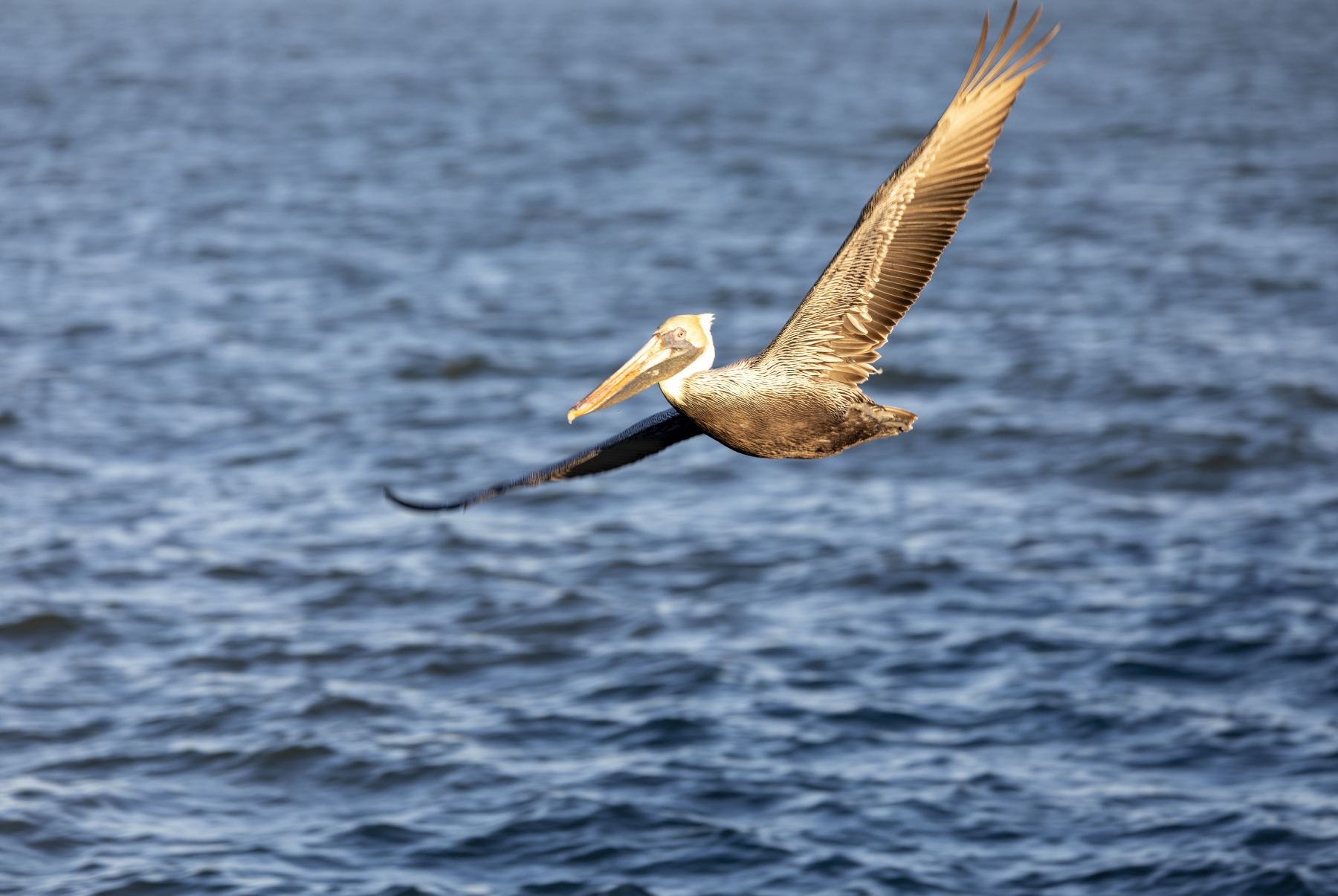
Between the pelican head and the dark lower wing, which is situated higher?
the pelican head

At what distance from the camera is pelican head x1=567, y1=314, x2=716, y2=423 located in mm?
6234

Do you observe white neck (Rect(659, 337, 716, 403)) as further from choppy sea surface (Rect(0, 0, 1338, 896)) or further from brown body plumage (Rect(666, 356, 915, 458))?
choppy sea surface (Rect(0, 0, 1338, 896))

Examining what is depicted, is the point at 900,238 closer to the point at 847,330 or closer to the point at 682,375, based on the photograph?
the point at 847,330

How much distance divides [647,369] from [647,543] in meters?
9.21

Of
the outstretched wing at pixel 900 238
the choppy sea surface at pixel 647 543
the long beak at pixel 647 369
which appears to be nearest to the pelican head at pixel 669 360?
the long beak at pixel 647 369

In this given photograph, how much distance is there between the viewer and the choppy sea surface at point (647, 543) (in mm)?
10844

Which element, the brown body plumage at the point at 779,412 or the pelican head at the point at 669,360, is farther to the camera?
the brown body plumage at the point at 779,412

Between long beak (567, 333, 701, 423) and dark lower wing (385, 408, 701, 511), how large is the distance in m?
0.66

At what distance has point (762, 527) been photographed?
617 inches

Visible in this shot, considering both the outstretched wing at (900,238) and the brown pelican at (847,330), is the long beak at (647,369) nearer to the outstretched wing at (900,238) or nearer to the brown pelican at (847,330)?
the brown pelican at (847,330)

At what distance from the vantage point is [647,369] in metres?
6.28

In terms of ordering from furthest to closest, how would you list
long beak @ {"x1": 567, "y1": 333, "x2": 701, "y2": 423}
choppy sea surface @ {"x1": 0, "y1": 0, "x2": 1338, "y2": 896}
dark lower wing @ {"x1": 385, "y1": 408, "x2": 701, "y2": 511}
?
choppy sea surface @ {"x1": 0, "y1": 0, "x2": 1338, "y2": 896} → dark lower wing @ {"x1": 385, "y1": 408, "x2": 701, "y2": 511} → long beak @ {"x1": 567, "y1": 333, "x2": 701, "y2": 423}

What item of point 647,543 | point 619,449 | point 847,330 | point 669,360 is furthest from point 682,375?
point 647,543

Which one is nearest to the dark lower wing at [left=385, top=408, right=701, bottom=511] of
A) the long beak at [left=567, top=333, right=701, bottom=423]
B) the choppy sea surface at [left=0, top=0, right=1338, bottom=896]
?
the long beak at [left=567, top=333, right=701, bottom=423]
